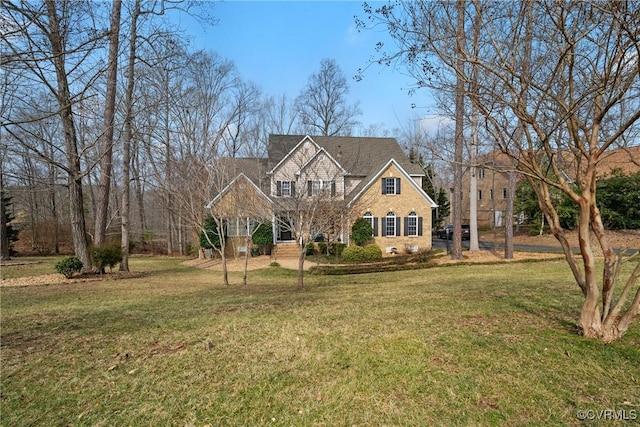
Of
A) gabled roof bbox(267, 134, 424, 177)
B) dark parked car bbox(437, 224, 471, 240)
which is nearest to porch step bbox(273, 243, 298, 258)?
gabled roof bbox(267, 134, 424, 177)

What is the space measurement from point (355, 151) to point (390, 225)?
7536mm

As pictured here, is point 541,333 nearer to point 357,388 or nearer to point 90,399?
point 357,388

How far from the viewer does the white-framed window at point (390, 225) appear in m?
23.2

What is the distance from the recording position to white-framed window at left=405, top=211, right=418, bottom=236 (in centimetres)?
2339

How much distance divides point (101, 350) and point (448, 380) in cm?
414

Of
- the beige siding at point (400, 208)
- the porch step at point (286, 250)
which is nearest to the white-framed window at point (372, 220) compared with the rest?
the beige siding at point (400, 208)

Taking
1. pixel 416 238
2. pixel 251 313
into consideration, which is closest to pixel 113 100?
pixel 251 313

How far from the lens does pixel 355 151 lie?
2797 cm

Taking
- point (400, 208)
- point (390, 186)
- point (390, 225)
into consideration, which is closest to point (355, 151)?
point (390, 186)

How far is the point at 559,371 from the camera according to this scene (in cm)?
349

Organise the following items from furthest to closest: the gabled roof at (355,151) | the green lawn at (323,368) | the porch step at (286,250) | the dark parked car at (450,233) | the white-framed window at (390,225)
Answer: the dark parked car at (450,233) < the gabled roof at (355,151) < the white-framed window at (390,225) < the porch step at (286,250) < the green lawn at (323,368)

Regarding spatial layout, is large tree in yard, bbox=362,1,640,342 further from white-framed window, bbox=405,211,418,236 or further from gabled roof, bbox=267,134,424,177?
gabled roof, bbox=267,134,424,177

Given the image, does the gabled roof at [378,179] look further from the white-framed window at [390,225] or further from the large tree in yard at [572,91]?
the large tree in yard at [572,91]

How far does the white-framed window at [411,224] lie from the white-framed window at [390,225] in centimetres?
81
